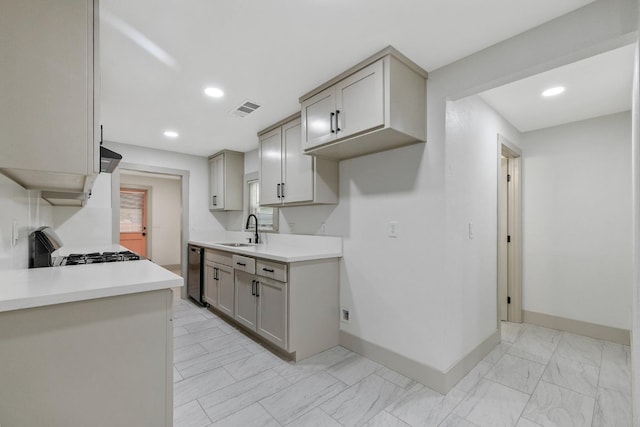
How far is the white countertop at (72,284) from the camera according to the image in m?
1.02

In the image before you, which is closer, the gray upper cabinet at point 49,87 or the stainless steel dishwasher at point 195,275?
the gray upper cabinet at point 49,87

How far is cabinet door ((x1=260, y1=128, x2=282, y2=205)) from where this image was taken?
3230mm

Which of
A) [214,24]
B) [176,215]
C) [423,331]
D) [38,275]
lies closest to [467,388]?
[423,331]

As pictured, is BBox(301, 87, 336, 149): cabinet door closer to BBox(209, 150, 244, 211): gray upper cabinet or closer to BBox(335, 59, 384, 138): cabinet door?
BBox(335, 59, 384, 138): cabinet door

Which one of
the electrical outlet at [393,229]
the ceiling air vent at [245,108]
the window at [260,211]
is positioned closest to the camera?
the electrical outlet at [393,229]

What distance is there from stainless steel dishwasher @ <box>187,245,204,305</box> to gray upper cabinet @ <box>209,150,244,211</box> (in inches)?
29.8

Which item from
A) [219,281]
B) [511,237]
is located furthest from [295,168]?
[511,237]

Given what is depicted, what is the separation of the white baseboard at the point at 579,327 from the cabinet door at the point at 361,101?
10.3 feet

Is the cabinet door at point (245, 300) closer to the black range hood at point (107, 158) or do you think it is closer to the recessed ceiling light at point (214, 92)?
the black range hood at point (107, 158)

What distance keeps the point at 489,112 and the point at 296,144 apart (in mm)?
1912

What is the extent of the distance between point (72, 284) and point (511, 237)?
13.4ft

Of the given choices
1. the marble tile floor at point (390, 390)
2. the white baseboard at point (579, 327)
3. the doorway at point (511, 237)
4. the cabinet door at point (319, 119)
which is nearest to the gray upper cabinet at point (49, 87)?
the cabinet door at point (319, 119)

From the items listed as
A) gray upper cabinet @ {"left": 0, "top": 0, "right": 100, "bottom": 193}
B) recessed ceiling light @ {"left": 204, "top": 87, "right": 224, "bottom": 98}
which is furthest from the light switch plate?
recessed ceiling light @ {"left": 204, "top": 87, "right": 224, "bottom": 98}

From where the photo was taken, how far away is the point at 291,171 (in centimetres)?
304
